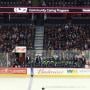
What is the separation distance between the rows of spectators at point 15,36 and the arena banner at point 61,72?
375cm

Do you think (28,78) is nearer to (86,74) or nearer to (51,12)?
(86,74)

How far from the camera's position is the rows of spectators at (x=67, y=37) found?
23906mm

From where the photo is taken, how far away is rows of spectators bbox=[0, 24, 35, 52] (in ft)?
78.7

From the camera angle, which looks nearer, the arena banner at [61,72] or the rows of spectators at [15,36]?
the arena banner at [61,72]
